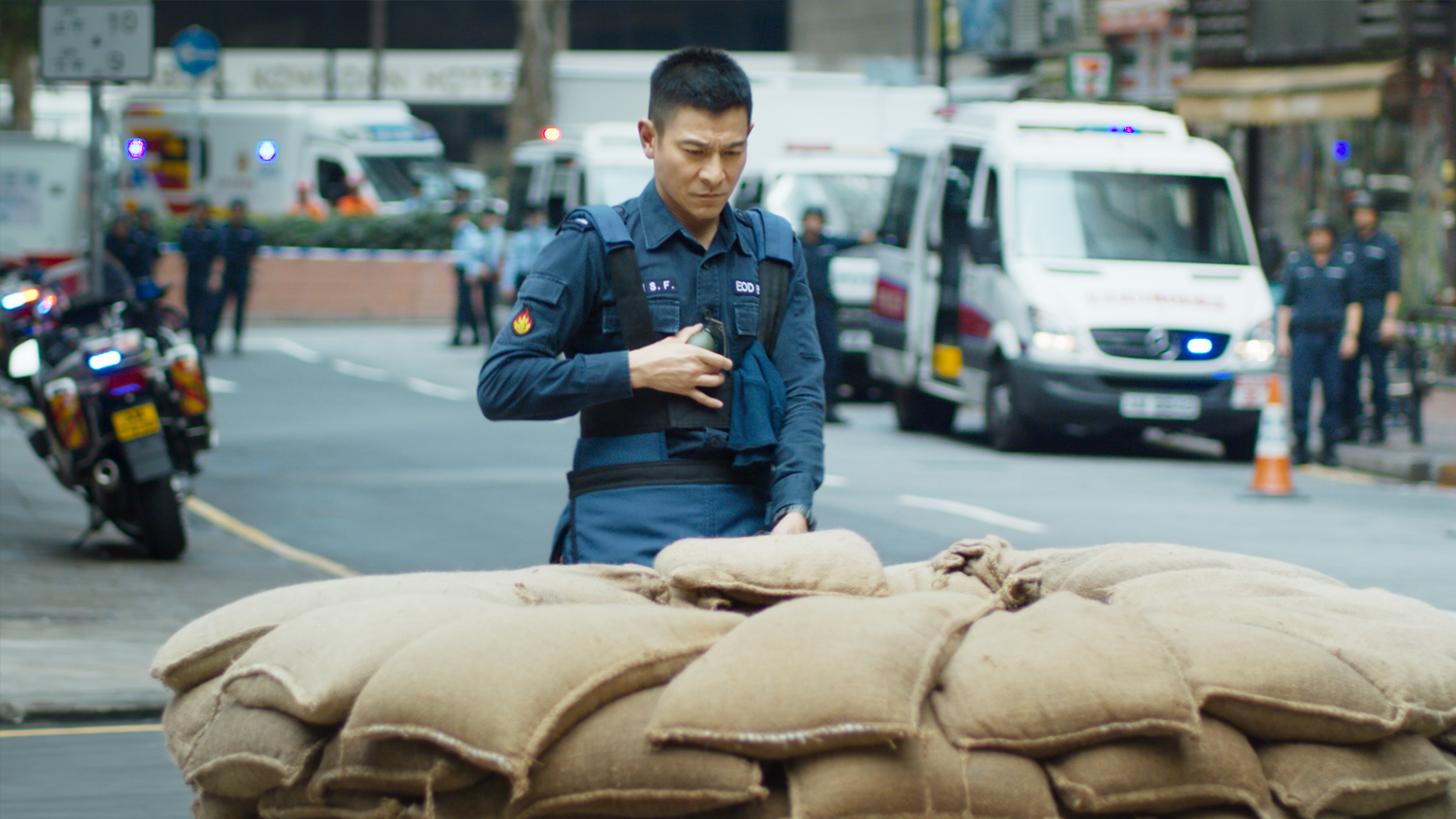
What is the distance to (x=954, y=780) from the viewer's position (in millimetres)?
2920

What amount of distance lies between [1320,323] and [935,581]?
484 inches

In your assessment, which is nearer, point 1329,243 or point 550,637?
point 550,637

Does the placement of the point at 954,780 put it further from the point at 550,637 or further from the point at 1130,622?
the point at 550,637

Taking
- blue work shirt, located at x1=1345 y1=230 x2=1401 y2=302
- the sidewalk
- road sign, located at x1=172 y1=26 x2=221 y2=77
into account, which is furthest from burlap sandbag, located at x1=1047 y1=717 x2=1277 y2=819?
road sign, located at x1=172 y1=26 x2=221 y2=77

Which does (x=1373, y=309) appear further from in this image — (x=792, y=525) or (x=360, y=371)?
(x=792, y=525)

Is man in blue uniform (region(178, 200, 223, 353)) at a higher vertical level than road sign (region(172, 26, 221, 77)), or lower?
lower

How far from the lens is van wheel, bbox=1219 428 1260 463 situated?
1573 cm

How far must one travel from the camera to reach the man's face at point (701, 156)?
3.67 meters

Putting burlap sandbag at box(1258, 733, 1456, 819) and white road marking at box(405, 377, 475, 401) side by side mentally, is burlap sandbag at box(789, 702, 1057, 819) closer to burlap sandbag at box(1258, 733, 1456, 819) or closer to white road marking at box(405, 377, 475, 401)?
burlap sandbag at box(1258, 733, 1456, 819)

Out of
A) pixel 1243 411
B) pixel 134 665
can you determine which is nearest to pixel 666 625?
pixel 134 665

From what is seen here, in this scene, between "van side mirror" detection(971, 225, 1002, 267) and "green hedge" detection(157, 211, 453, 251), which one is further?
"green hedge" detection(157, 211, 453, 251)

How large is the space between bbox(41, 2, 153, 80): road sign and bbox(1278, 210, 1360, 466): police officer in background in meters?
8.51

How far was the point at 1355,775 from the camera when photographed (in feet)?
10.1

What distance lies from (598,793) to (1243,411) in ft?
42.6
